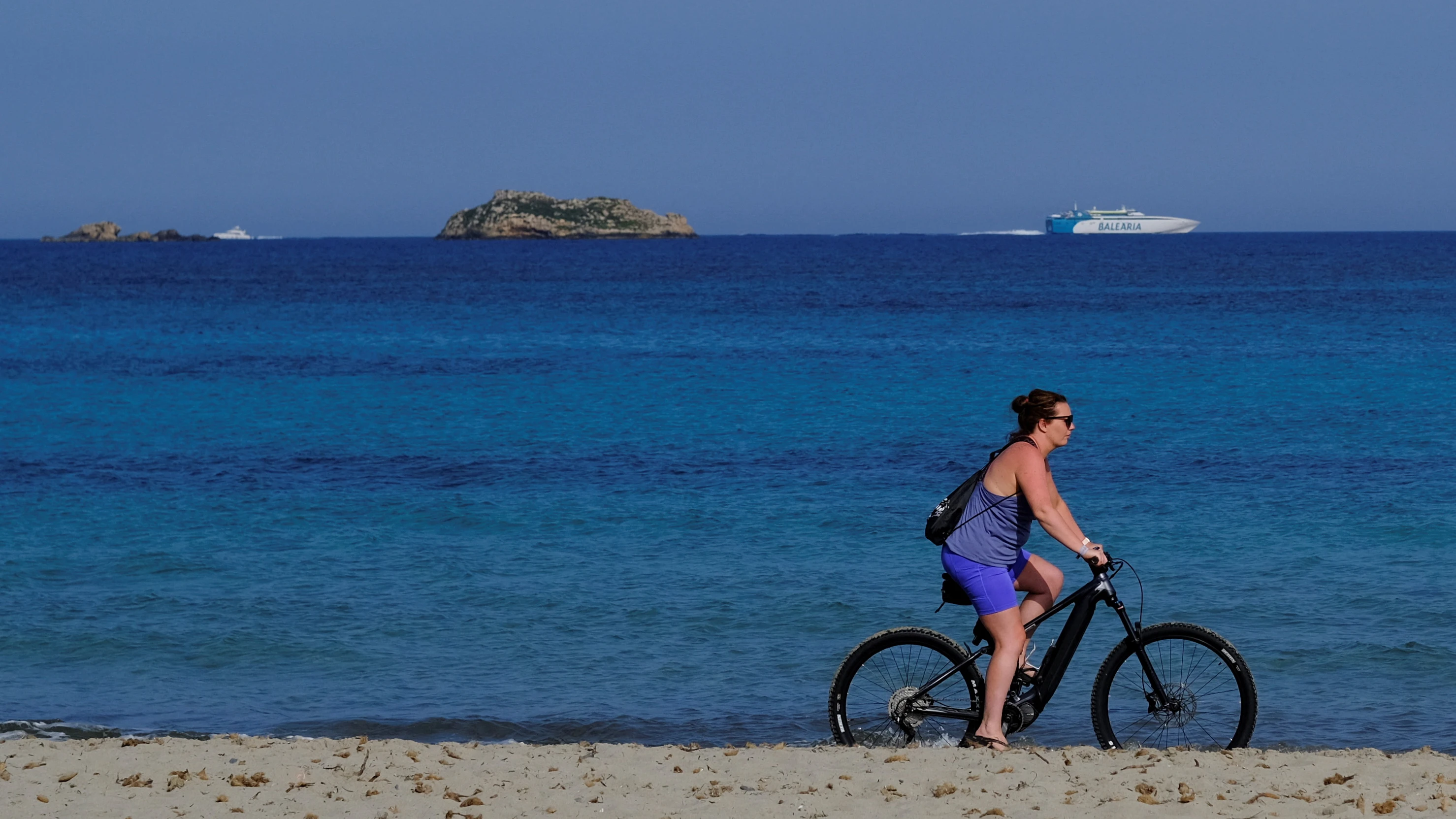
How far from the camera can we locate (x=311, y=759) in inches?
277

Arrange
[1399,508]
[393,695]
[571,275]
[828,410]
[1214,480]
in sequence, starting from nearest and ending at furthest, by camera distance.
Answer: [393,695] < [1399,508] < [1214,480] < [828,410] < [571,275]

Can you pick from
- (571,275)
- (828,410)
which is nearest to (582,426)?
(828,410)

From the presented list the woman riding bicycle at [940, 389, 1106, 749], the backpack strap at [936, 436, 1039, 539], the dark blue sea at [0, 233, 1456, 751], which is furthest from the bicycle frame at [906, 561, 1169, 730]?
the dark blue sea at [0, 233, 1456, 751]

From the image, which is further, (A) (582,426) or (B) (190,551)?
(A) (582,426)

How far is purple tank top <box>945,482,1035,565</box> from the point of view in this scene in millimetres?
6480

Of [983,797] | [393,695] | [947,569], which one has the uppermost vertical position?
[947,569]

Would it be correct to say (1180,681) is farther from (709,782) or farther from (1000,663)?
(709,782)

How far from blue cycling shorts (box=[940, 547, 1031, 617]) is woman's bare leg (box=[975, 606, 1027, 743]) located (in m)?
0.05

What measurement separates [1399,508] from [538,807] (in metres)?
11.7

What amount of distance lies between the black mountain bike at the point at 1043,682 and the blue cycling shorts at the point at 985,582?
173mm

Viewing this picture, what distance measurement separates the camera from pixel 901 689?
6.99 metres

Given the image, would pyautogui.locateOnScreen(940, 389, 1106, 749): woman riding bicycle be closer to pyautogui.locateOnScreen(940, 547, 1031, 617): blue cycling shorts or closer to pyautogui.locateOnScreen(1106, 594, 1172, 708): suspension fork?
pyautogui.locateOnScreen(940, 547, 1031, 617): blue cycling shorts

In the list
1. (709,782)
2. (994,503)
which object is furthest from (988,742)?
(709,782)

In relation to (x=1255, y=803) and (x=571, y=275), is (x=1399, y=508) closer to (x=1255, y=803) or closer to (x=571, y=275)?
(x=1255, y=803)
